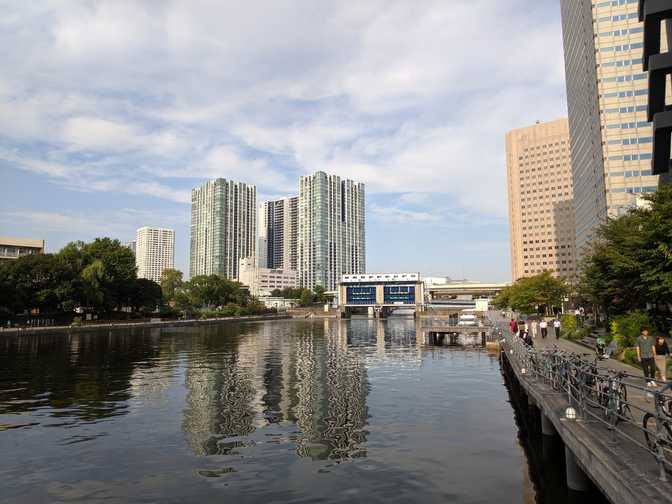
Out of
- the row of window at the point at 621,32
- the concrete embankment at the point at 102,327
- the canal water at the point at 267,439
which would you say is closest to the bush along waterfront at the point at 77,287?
the concrete embankment at the point at 102,327

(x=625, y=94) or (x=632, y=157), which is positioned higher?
(x=625, y=94)

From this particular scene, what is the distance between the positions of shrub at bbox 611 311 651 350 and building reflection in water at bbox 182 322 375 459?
1758 centimetres

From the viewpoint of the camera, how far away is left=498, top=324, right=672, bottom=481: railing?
32.2 feet

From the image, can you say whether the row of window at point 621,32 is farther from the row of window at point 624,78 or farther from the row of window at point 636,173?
the row of window at point 636,173

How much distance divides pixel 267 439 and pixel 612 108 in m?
126

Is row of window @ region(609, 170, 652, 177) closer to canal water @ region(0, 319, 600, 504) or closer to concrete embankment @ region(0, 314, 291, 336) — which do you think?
canal water @ region(0, 319, 600, 504)

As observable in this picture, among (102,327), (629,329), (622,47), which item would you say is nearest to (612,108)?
(622,47)

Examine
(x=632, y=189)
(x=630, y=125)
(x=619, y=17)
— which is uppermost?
(x=619, y=17)

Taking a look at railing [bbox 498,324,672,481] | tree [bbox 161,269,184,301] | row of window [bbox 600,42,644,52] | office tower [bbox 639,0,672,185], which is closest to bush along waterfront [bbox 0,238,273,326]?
tree [bbox 161,269,184,301]

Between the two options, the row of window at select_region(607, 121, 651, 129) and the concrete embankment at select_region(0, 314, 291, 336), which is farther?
the row of window at select_region(607, 121, 651, 129)

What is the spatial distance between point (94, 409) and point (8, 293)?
8058cm

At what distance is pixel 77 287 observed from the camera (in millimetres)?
102688

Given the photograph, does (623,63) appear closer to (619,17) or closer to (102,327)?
(619,17)

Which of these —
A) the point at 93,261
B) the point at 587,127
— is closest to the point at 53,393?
the point at 93,261
